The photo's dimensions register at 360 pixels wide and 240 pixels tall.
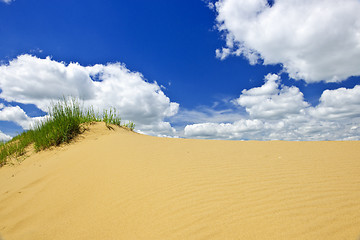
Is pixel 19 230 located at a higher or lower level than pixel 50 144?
lower

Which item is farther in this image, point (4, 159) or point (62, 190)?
point (4, 159)

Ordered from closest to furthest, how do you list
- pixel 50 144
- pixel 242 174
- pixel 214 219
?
pixel 214 219 < pixel 242 174 < pixel 50 144

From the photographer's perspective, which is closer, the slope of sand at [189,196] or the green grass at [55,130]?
the slope of sand at [189,196]

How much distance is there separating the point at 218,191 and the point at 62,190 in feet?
10.5

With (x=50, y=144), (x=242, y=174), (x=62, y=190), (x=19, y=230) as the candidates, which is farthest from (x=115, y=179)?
(x=50, y=144)

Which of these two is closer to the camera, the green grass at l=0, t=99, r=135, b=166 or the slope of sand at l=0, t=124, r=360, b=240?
the slope of sand at l=0, t=124, r=360, b=240

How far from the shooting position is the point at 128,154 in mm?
5395

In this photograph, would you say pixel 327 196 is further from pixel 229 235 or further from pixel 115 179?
pixel 115 179

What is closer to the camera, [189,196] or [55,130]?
[189,196]

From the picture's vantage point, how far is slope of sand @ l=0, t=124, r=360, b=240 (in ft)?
7.82

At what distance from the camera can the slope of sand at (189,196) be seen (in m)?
2.38

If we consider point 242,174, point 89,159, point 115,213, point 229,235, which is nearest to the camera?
point 229,235

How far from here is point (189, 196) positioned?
3.10 m

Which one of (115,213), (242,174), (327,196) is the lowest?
(115,213)
